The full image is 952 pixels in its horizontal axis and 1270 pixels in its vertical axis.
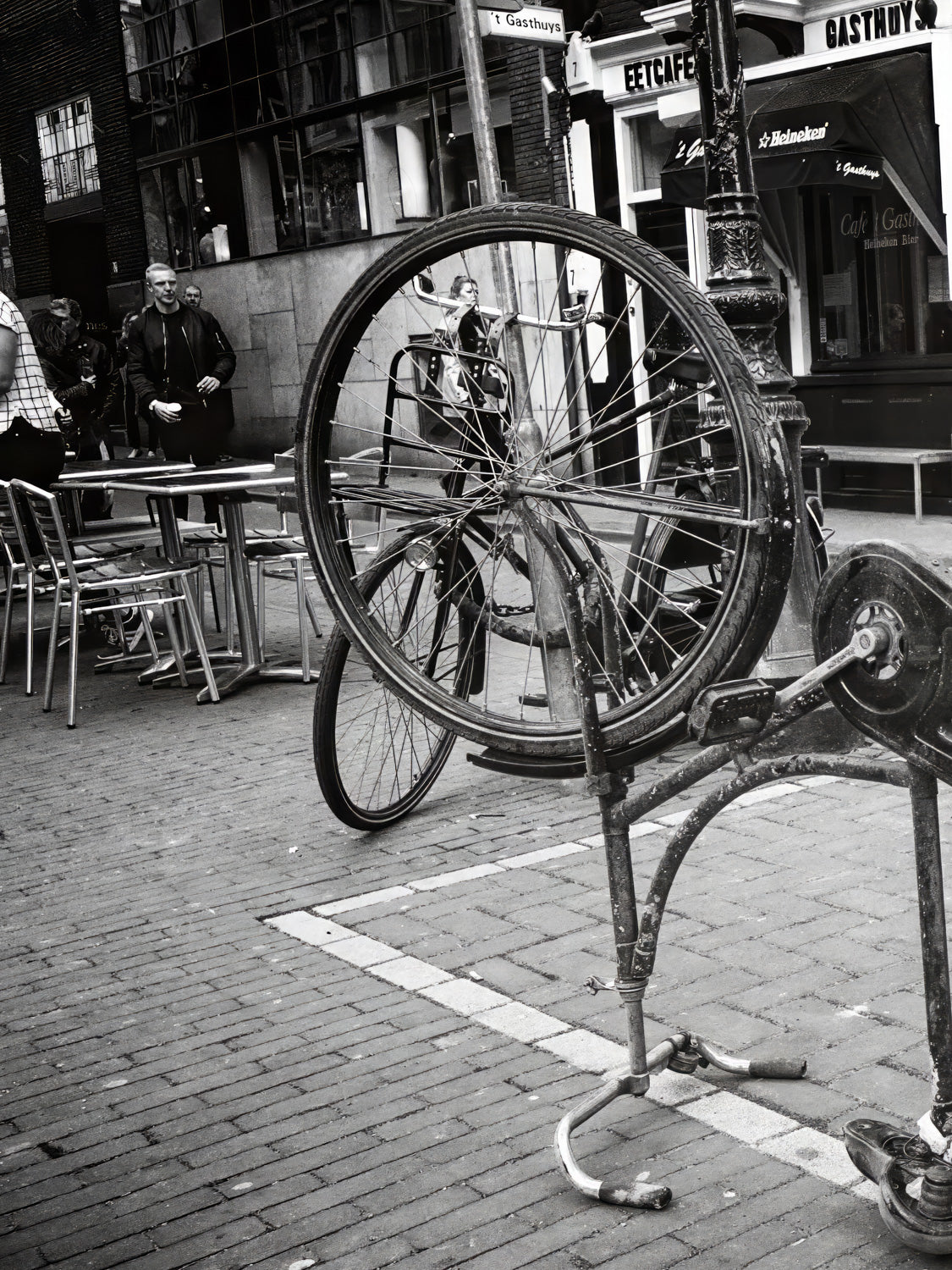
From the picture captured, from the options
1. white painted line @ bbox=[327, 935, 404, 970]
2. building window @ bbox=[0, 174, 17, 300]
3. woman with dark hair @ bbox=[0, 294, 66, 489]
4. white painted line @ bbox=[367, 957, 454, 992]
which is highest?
building window @ bbox=[0, 174, 17, 300]

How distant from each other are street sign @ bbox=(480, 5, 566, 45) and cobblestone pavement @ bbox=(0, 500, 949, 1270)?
19.0ft

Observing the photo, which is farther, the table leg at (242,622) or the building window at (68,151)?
the building window at (68,151)

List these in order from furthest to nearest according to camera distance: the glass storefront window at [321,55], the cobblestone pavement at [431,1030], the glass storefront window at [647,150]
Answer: the glass storefront window at [321,55]
the glass storefront window at [647,150]
the cobblestone pavement at [431,1030]

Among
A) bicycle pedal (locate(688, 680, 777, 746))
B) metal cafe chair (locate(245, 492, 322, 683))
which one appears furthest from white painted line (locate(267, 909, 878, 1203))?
metal cafe chair (locate(245, 492, 322, 683))

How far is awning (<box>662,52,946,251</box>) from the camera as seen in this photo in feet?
38.2

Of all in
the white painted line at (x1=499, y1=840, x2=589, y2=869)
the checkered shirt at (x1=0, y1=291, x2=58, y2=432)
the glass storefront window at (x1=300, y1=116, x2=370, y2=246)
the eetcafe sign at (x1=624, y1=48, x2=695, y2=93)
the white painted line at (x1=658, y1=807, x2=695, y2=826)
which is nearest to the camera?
the white painted line at (x1=499, y1=840, x2=589, y2=869)

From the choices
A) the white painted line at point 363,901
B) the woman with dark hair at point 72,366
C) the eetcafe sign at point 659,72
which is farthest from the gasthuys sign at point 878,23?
the white painted line at point 363,901

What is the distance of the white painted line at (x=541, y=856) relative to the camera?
4930 millimetres

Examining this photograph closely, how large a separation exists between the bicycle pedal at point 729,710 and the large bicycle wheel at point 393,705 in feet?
7.08

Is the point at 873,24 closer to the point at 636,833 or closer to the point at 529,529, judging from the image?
the point at 636,833

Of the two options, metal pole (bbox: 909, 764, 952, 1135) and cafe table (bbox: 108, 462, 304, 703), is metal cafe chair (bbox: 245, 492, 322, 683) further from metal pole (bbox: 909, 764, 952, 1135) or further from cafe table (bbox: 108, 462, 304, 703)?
metal pole (bbox: 909, 764, 952, 1135)

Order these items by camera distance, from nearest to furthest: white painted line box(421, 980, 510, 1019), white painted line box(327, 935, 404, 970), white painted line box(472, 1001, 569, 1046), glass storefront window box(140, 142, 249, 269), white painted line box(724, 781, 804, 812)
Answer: white painted line box(472, 1001, 569, 1046) < white painted line box(421, 980, 510, 1019) < white painted line box(327, 935, 404, 970) < white painted line box(724, 781, 804, 812) < glass storefront window box(140, 142, 249, 269)

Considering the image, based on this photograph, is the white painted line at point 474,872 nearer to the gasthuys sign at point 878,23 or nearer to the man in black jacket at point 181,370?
the man in black jacket at point 181,370

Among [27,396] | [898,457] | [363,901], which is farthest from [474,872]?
[898,457]
